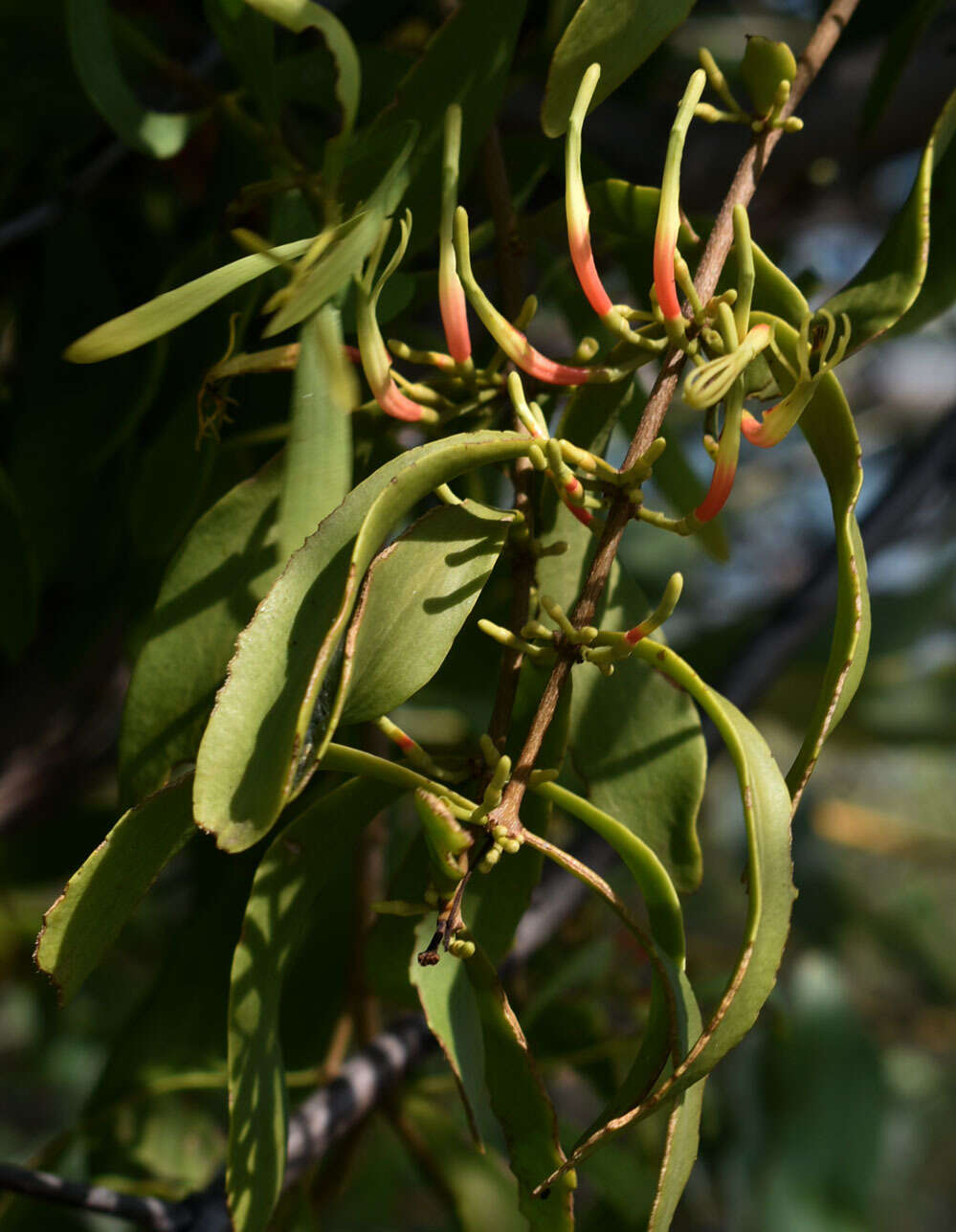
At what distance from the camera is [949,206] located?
40cm

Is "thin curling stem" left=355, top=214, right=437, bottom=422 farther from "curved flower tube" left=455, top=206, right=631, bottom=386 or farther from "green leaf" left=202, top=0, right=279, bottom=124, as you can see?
"green leaf" left=202, top=0, right=279, bottom=124

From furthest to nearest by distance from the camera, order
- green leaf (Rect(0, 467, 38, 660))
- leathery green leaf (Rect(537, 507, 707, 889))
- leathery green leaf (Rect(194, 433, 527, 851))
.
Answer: green leaf (Rect(0, 467, 38, 660)) < leathery green leaf (Rect(537, 507, 707, 889)) < leathery green leaf (Rect(194, 433, 527, 851))

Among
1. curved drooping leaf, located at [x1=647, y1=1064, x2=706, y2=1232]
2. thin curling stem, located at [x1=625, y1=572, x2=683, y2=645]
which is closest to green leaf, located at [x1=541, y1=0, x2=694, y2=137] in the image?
thin curling stem, located at [x1=625, y1=572, x2=683, y2=645]

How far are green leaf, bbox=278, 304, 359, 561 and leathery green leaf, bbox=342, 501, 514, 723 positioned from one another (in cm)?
4

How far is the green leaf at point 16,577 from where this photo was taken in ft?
1.56

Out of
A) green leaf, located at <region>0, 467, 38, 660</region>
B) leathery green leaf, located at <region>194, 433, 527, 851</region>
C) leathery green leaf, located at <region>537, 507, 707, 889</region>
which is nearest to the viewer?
leathery green leaf, located at <region>194, 433, 527, 851</region>

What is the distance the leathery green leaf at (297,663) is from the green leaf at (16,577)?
10.2 inches

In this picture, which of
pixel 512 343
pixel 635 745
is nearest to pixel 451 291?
pixel 512 343

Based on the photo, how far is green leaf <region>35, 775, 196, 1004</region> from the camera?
0.27 m

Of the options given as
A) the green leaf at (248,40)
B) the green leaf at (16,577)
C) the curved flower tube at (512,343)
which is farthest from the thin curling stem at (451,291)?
the green leaf at (16,577)

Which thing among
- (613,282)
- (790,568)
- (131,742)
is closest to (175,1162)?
(131,742)

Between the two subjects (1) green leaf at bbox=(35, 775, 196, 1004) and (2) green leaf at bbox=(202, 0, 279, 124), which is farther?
(2) green leaf at bbox=(202, 0, 279, 124)

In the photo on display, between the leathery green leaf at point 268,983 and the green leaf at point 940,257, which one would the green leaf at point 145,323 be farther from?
the green leaf at point 940,257

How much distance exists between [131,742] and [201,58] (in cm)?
42
